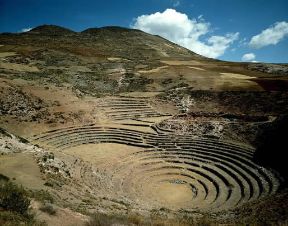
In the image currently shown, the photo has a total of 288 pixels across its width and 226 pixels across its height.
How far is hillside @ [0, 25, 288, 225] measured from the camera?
78.8 feet

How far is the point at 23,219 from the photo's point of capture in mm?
12938

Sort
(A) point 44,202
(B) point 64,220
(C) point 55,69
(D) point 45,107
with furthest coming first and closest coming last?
(C) point 55,69 → (D) point 45,107 → (A) point 44,202 → (B) point 64,220

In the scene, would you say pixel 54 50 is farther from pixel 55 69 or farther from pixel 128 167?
pixel 128 167

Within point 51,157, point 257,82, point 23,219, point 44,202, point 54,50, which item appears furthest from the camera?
point 54,50

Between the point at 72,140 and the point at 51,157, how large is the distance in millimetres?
11184

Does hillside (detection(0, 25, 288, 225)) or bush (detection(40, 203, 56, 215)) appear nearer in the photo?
bush (detection(40, 203, 56, 215))

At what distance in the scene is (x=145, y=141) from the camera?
40594mm

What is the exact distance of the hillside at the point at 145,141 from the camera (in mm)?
24031

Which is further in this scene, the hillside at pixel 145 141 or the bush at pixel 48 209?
the hillside at pixel 145 141

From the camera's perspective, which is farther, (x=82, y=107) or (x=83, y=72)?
(x=83, y=72)

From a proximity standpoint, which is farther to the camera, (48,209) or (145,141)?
(145,141)

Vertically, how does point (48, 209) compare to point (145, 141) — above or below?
above

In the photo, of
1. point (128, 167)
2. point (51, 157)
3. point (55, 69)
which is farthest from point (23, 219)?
point (55, 69)

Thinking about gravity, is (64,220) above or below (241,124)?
below
